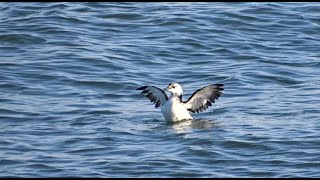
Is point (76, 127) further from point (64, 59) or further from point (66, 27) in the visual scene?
point (66, 27)

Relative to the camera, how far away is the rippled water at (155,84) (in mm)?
12898

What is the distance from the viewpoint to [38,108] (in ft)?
52.1

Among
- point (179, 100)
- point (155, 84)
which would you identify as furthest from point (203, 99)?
point (155, 84)

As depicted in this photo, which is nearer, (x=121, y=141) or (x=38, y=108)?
(x=121, y=141)

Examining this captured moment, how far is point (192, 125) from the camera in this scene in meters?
15.3

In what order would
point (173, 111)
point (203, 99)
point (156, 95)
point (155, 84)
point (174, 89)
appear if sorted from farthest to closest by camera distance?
point (155, 84), point (156, 95), point (203, 99), point (174, 89), point (173, 111)

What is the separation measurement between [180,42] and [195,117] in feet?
16.2

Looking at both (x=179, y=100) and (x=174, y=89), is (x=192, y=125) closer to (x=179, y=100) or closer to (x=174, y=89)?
(x=179, y=100)

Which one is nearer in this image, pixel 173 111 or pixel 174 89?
pixel 173 111

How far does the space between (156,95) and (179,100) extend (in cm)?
51

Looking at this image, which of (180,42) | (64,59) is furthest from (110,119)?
(180,42)

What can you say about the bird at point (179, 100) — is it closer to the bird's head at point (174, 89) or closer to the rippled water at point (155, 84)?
the bird's head at point (174, 89)

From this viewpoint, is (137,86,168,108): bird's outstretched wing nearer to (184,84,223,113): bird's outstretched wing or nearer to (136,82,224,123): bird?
(136,82,224,123): bird

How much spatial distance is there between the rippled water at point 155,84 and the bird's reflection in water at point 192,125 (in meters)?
0.02
